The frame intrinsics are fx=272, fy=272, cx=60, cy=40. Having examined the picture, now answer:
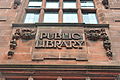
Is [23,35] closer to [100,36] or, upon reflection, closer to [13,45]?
[13,45]

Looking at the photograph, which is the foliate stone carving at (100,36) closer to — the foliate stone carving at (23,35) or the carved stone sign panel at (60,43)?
the carved stone sign panel at (60,43)

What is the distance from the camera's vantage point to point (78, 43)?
9.95 m

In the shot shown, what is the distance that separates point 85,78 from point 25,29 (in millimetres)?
3299

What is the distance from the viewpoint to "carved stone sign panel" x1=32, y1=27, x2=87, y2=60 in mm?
9534

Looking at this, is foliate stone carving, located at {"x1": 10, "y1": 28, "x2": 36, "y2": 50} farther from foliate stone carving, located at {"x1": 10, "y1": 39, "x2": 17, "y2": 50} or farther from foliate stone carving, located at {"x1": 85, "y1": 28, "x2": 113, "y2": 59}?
foliate stone carving, located at {"x1": 85, "y1": 28, "x2": 113, "y2": 59}

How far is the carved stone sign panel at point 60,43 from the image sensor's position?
9.53m

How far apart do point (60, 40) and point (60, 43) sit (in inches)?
7.0

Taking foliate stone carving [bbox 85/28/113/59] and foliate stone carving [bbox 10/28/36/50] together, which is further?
foliate stone carving [bbox 10/28/36/50]

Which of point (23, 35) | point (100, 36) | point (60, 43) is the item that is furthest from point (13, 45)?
point (100, 36)

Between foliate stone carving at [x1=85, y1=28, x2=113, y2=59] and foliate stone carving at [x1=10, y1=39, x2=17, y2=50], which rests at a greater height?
foliate stone carving at [x1=85, y1=28, x2=113, y2=59]

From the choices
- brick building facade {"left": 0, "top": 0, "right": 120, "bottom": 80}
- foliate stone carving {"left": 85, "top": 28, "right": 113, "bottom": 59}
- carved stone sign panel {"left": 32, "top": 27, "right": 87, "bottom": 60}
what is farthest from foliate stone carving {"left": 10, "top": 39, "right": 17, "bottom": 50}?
foliate stone carving {"left": 85, "top": 28, "right": 113, "bottom": 59}

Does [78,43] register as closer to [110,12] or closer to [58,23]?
[58,23]

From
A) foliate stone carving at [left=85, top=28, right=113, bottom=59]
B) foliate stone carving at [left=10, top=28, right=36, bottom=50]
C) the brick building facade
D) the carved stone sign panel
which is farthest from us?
foliate stone carving at [left=10, top=28, right=36, bottom=50]

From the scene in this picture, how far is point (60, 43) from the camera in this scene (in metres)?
9.95
